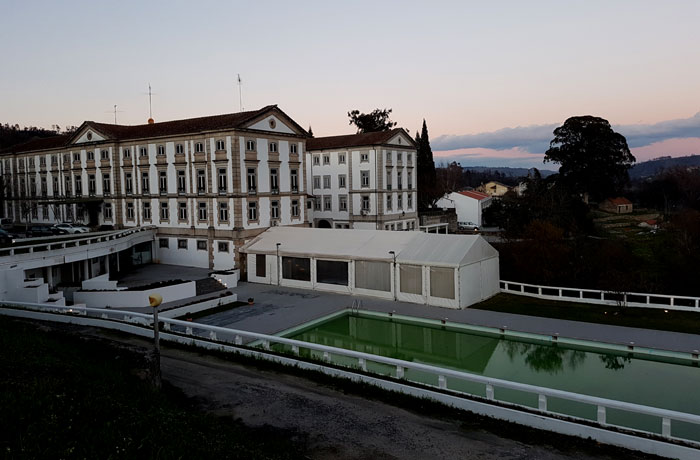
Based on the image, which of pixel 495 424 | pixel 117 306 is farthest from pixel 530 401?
pixel 117 306

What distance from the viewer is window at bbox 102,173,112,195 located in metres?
39.6

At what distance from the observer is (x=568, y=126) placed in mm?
56656

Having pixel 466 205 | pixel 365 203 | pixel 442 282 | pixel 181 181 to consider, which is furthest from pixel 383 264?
pixel 466 205

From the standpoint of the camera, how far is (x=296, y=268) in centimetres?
2956

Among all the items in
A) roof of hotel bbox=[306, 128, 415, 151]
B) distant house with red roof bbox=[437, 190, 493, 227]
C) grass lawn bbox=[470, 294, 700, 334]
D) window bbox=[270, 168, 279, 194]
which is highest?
roof of hotel bbox=[306, 128, 415, 151]

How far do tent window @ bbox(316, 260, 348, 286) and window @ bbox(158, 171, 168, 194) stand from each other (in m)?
14.6

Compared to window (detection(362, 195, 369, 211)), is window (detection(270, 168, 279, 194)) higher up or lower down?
higher up

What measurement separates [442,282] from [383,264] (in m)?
3.41

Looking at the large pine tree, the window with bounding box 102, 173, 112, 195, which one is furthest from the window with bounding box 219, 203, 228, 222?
the large pine tree

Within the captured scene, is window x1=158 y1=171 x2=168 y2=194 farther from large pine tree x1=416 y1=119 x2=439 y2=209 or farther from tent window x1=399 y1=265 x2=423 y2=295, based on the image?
large pine tree x1=416 y1=119 x2=439 y2=209

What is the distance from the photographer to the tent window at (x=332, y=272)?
27.9 metres

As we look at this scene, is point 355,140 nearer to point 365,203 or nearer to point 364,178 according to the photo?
point 364,178

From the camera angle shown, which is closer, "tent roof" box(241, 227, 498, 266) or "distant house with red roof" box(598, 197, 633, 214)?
"tent roof" box(241, 227, 498, 266)

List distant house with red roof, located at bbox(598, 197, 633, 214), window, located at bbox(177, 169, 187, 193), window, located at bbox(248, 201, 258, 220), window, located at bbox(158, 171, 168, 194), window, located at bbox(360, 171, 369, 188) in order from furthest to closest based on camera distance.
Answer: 1. distant house with red roof, located at bbox(598, 197, 633, 214)
2. window, located at bbox(360, 171, 369, 188)
3. window, located at bbox(158, 171, 168, 194)
4. window, located at bbox(177, 169, 187, 193)
5. window, located at bbox(248, 201, 258, 220)
